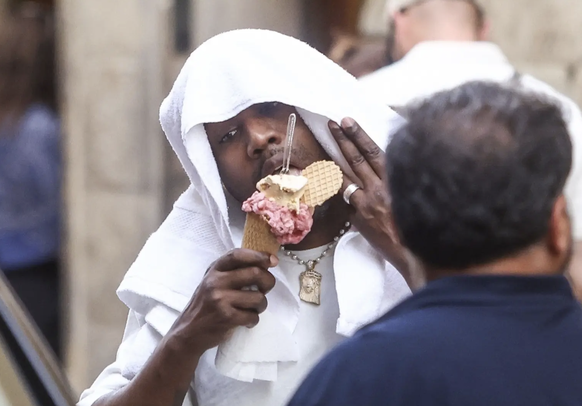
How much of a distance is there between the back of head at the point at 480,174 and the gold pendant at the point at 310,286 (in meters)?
0.53

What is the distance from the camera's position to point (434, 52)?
8.45ft

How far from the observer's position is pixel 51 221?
4.50 meters

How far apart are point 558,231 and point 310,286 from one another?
24.7 inches

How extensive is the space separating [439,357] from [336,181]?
1.82 feet

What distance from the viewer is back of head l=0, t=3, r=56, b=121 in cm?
415

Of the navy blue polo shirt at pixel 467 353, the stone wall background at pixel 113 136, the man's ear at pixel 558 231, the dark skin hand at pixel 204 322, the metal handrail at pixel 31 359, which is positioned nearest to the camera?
the navy blue polo shirt at pixel 467 353

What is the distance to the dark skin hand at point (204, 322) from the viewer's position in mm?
1426

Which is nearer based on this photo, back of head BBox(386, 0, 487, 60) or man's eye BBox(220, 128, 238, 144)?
man's eye BBox(220, 128, 238, 144)

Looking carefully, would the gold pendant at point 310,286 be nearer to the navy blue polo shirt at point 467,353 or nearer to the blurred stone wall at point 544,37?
the navy blue polo shirt at point 467,353

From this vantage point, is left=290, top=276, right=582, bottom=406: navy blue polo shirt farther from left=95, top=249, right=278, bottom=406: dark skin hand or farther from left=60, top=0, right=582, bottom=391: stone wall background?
left=60, top=0, right=582, bottom=391: stone wall background

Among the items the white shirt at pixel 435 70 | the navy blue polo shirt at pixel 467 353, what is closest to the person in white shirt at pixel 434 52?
the white shirt at pixel 435 70

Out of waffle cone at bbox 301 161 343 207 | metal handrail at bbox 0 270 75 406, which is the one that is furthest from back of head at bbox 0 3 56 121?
waffle cone at bbox 301 161 343 207

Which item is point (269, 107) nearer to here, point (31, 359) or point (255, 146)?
point (255, 146)

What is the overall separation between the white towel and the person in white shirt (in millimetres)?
592
